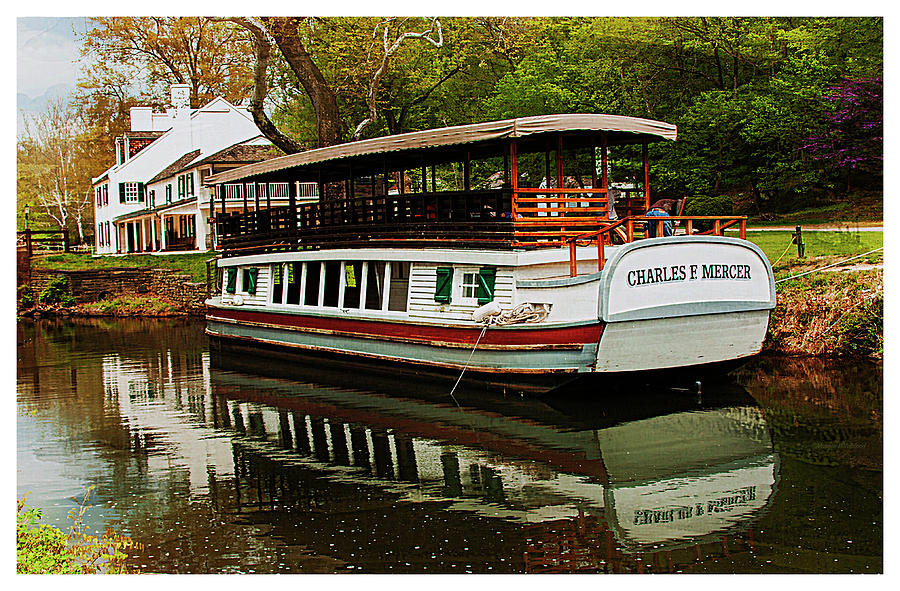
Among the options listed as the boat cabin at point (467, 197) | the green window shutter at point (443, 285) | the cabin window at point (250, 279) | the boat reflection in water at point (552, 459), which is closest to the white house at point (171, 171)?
the cabin window at point (250, 279)

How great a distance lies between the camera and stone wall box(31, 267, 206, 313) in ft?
109

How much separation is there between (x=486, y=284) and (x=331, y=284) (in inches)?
214

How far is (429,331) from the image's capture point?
50.9 ft

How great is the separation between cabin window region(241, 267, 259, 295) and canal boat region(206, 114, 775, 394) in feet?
4.97

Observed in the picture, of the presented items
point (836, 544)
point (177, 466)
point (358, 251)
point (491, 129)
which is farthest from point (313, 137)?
point (836, 544)

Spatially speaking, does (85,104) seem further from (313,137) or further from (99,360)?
(99,360)

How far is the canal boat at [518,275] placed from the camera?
13016 mm

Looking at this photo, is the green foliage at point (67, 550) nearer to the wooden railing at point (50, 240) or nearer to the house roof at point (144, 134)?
the wooden railing at point (50, 240)

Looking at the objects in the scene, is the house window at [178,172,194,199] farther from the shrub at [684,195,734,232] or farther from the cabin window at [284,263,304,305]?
the shrub at [684,195,734,232]

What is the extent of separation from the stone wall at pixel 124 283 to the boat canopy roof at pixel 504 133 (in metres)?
16.7

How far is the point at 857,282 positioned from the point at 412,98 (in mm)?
23577

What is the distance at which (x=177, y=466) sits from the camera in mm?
11250

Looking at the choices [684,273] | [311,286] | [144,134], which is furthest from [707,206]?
[144,134]

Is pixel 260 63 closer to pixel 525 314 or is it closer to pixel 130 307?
pixel 130 307
